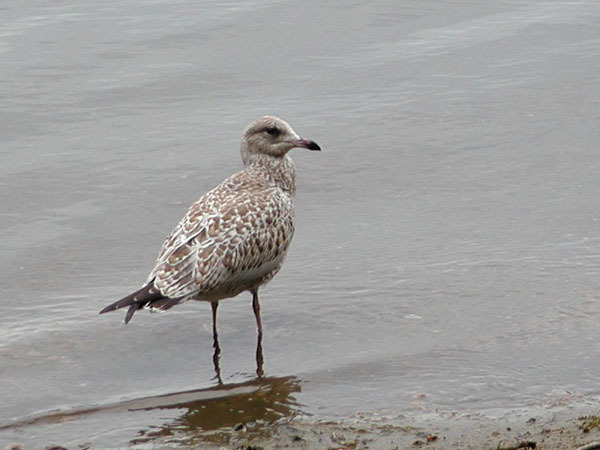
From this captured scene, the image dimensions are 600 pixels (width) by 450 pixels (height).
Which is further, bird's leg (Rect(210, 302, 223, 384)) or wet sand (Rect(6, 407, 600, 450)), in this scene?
bird's leg (Rect(210, 302, 223, 384))

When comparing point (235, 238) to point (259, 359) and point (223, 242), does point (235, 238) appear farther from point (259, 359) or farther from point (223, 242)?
point (259, 359)

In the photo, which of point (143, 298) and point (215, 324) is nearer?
point (143, 298)

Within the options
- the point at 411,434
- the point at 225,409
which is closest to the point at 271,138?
the point at 225,409

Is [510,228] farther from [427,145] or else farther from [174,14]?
[174,14]

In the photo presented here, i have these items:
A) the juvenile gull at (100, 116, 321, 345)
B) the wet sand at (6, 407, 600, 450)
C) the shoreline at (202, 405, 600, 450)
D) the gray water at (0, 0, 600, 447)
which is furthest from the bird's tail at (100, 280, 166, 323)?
the shoreline at (202, 405, 600, 450)

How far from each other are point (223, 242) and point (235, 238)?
0.08 m

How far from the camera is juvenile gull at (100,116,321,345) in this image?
259 inches

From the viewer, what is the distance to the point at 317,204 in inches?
357

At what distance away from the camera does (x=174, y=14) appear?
1307 cm

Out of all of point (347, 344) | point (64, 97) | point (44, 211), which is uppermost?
point (64, 97)

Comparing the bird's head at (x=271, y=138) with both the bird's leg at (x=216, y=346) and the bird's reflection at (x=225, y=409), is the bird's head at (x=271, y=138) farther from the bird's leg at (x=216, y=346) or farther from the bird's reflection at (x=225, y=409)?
the bird's reflection at (x=225, y=409)

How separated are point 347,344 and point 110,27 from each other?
6.93 m

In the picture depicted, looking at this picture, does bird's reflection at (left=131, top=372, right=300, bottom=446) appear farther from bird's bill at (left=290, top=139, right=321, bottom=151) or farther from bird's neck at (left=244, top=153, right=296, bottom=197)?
bird's bill at (left=290, top=139, right=321, bottom=151)

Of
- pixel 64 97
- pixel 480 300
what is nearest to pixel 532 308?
pixel 480 300
